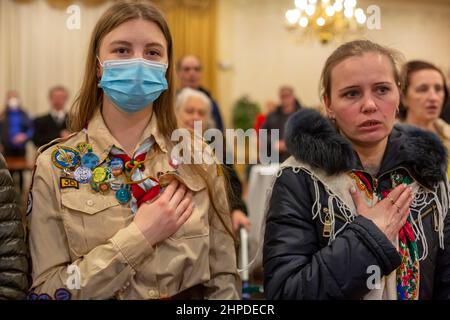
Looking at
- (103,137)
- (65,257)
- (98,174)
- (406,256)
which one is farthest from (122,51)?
(406,256)

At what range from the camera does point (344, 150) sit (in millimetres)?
1516

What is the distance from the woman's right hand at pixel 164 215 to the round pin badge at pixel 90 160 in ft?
0.64

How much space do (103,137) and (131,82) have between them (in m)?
0.19

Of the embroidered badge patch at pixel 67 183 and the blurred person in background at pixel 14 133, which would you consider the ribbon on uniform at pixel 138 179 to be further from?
the blurred person in background at pixel 14 133

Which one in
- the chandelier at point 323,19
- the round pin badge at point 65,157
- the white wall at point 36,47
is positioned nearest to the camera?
the round pin badge at point 65,157

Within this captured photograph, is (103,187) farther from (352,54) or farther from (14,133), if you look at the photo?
(14,133)

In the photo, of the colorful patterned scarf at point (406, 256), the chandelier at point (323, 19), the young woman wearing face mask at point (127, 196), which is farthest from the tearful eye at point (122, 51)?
the chandelier at point (323, 19)

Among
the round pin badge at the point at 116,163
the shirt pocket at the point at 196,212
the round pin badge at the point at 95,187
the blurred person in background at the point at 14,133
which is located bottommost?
the blurred person in background at the point at 14,133

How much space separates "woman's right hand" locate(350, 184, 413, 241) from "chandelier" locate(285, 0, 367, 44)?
1801 millimetres

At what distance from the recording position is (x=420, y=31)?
8.48 meters

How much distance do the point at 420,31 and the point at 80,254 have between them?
834 cm

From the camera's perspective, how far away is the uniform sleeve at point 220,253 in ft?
5.14
